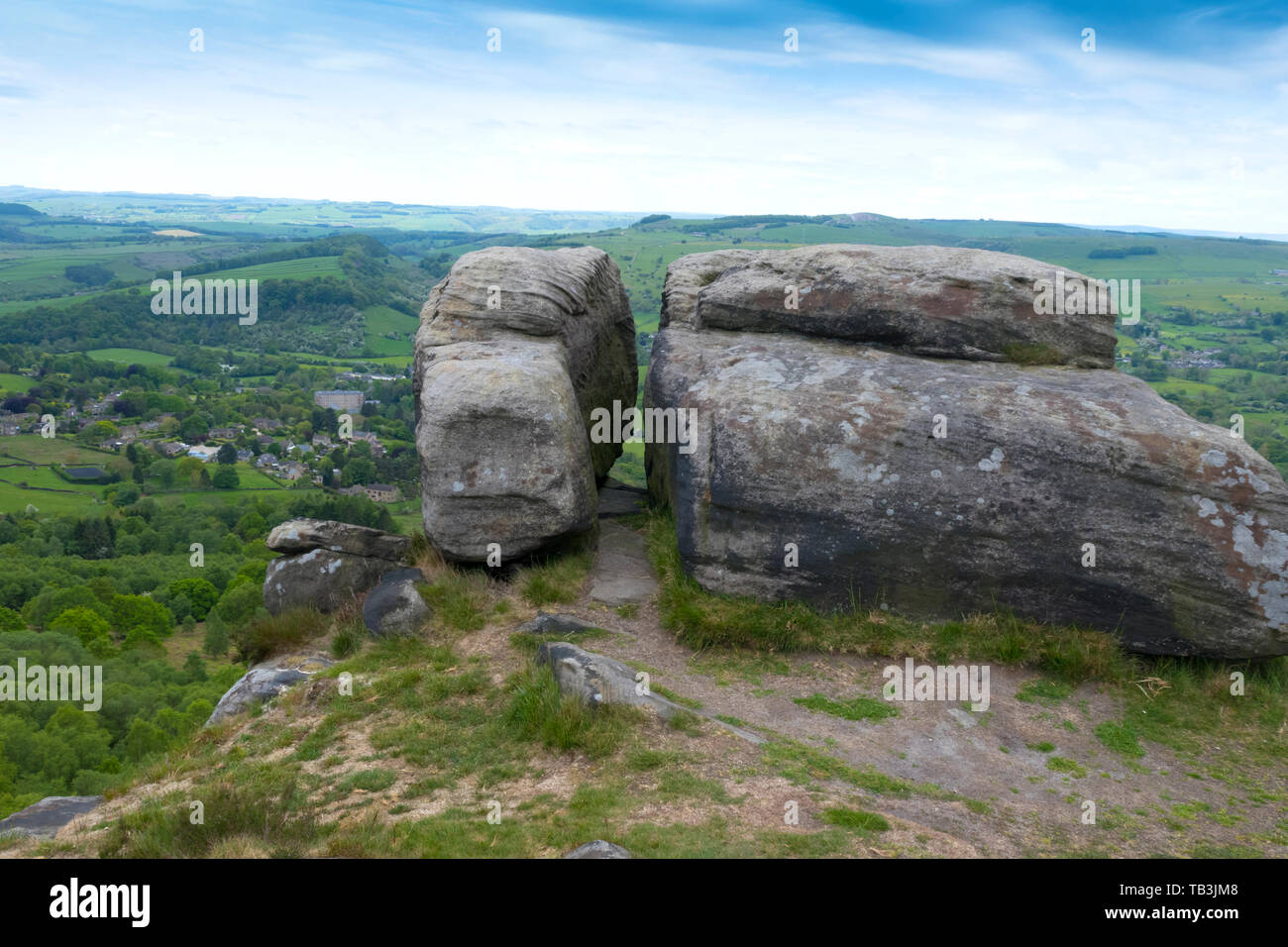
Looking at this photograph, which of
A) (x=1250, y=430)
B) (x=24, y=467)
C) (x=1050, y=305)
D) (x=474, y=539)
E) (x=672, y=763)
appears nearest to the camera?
(x=672, y=763)

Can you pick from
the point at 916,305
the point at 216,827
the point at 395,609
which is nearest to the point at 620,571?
the point at 395,609

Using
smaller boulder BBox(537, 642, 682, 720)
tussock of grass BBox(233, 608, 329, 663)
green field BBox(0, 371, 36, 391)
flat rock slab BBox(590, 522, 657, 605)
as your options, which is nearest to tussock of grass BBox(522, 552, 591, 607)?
flat rock slab BBox(590, 522, 657, 605)

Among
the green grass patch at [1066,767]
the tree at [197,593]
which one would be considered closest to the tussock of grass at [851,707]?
the green grass patch at [1066,767]

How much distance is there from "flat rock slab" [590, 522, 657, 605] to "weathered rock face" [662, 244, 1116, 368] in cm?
441

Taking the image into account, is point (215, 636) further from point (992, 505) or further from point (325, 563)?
point (992, 505)

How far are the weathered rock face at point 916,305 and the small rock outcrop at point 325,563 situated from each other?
7364mm

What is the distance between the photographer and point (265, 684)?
1274cm

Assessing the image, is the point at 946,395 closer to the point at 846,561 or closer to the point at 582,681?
the point at 846,561

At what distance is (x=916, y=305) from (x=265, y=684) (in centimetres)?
1206

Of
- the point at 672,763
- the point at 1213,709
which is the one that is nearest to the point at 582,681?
the point at 672,763

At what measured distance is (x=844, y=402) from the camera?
1326cm

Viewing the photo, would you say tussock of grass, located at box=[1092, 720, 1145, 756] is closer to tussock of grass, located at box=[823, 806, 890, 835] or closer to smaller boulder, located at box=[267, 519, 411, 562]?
tussock of grass, located at box=[823, 806, 890, 835]

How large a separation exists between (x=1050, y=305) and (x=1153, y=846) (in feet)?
31.2
